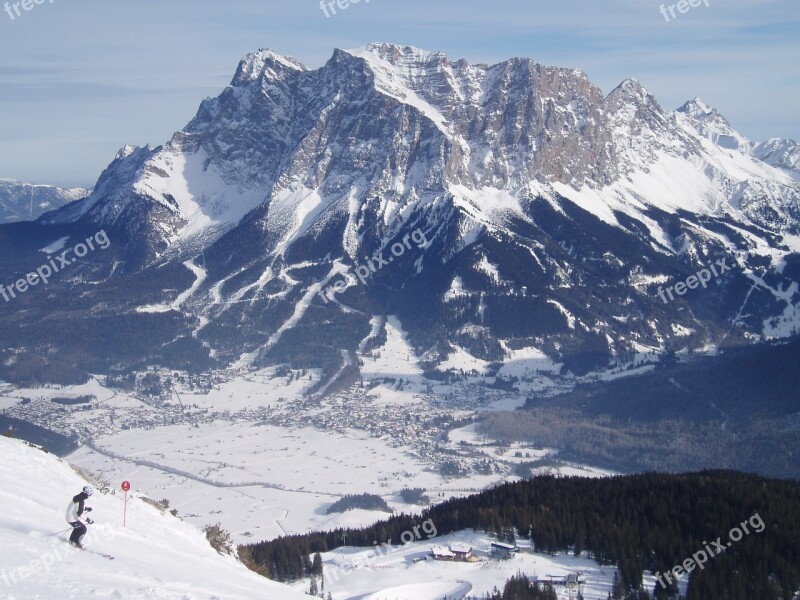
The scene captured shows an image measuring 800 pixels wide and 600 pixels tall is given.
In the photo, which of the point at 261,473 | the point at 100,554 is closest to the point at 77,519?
the point at 100,554

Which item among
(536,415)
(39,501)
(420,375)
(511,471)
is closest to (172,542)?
(39,501)

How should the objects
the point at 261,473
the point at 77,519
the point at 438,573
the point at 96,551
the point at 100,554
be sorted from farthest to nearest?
1. the point at 261,473
2. the point at 438,573
3. the point at 96,551
4. the point at 100,554
5. the point at 77,519

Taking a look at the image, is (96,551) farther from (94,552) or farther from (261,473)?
(261,473)

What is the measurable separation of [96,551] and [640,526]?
42.7 meters

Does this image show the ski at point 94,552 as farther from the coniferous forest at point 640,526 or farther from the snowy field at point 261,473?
the snowy field at point 261,473

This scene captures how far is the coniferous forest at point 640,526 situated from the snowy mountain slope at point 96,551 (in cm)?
1317

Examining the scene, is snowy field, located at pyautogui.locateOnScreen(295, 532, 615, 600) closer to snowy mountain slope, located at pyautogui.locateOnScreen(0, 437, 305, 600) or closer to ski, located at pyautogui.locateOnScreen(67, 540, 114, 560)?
snowy mountain slope, located at pyautogui.locateOnScreen(0, 437, 305, 600)

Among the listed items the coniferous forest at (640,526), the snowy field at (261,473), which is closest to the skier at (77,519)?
the coniferous forest at (640,526)

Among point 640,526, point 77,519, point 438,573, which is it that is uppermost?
point 77,519

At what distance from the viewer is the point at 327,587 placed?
6275 centimetres

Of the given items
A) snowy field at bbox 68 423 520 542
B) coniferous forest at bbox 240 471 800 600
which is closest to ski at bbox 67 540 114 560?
coniferous forest at bbox 240 471 800 600

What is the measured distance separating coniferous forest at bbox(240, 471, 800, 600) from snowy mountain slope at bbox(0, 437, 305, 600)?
13171 mm

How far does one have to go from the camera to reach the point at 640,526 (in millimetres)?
68312

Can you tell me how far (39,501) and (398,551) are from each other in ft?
114
